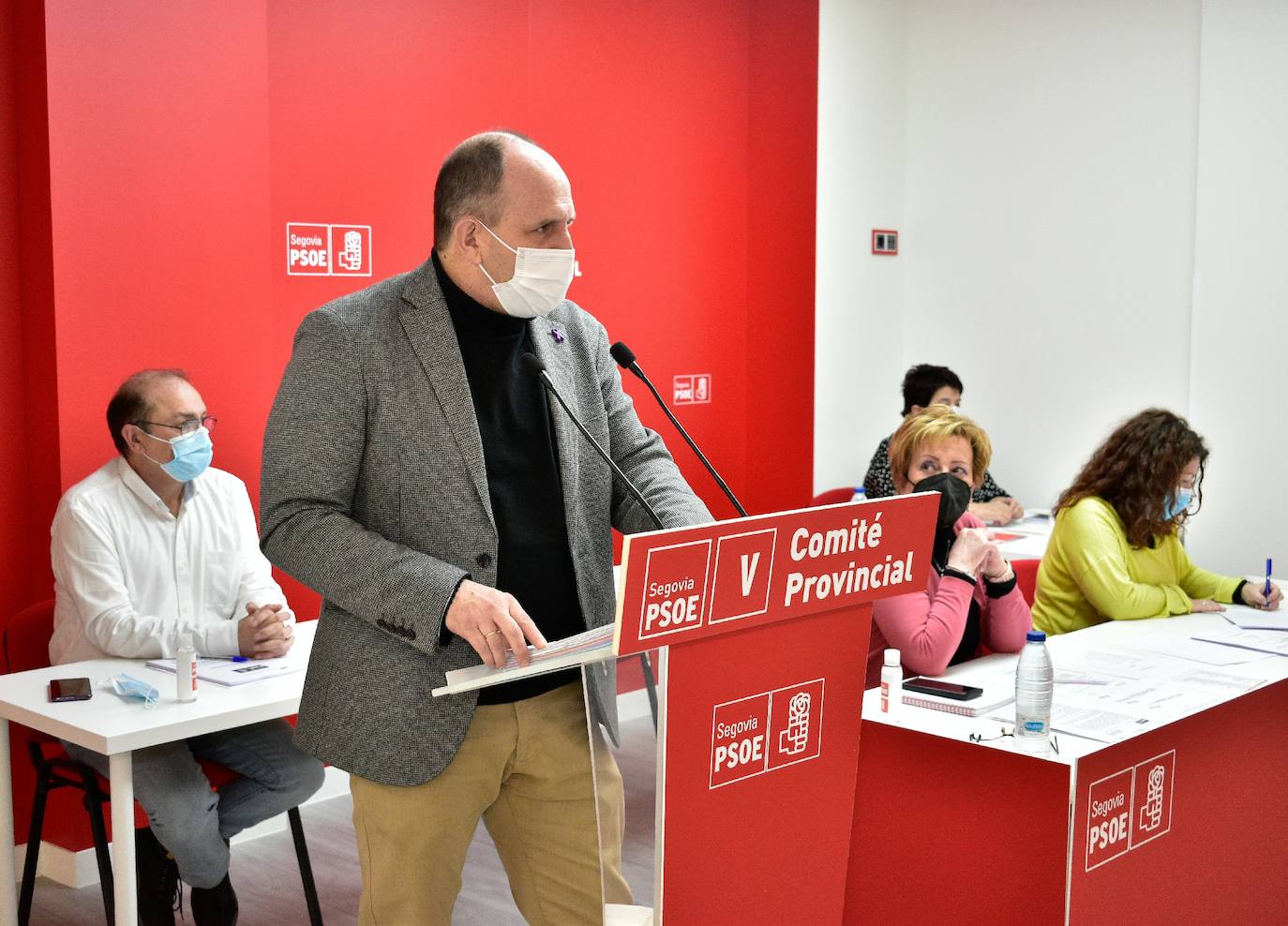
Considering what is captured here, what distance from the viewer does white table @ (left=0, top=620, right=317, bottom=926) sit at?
8.72ft

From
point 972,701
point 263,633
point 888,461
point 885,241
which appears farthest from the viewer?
point 885,241

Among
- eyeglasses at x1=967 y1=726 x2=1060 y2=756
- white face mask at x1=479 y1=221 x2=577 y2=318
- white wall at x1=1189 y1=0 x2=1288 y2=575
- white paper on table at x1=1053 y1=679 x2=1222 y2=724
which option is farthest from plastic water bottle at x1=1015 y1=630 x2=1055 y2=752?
white wall at x1=1189 y1=0 x2=1288 y2=575

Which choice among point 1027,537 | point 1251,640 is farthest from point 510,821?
point 1027,537

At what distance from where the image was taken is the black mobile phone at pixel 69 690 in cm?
284

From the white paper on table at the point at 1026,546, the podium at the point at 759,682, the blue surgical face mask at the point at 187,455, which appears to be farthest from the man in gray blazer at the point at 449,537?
the white paper on table at the point at 1026,546

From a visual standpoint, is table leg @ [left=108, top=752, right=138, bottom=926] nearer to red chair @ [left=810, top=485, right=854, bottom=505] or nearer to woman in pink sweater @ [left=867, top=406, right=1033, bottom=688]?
woman in pink sweater @ [left=867, top=406, right=1033, bottom=688]

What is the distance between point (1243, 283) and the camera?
5.36 m

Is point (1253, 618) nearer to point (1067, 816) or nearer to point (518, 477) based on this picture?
point (1067, 816)

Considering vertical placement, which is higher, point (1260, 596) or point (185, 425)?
point (185, 425)

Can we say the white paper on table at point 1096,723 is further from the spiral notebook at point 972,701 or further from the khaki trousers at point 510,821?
the khaki trousers at point 510,821

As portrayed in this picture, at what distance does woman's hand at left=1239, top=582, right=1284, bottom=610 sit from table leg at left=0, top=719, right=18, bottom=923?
3.34 metres

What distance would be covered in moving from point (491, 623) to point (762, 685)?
365mm

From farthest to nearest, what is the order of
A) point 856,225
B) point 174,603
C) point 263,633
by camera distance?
point 856,225 < point 174,603 < point 263,633

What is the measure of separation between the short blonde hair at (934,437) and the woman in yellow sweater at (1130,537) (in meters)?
0.55
